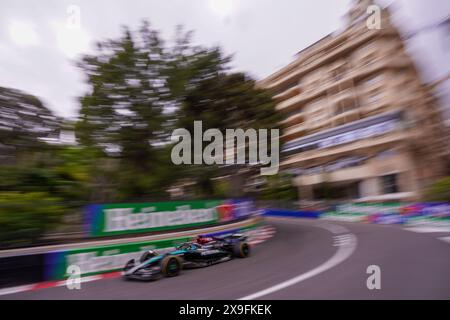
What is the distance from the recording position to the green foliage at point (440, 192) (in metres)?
16.1

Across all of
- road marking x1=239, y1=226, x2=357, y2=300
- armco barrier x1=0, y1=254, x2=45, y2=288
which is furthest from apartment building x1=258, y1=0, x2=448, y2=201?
armco barrier x1=0, y1=254, x2=45, y2=288

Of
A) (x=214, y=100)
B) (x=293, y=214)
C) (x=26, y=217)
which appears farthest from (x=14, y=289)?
(x=293, y=214)

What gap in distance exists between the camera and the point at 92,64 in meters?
12.2

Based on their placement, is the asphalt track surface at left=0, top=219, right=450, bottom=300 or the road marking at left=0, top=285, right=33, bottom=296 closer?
the asphalt track surface at left=0, top=219, right=450, bottom=300

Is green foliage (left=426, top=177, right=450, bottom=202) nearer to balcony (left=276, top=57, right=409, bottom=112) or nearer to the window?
balcony (left=276, top=57, right=409, bottom=112)

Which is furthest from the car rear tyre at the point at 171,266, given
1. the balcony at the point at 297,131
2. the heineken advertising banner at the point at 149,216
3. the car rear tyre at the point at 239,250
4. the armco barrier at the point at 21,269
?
the balcony at the point at 297,131

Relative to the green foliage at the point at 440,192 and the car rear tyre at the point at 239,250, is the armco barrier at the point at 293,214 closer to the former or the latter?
the green foliage at the point at 440,192

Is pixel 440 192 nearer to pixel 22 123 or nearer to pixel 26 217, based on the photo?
pixel 26 217

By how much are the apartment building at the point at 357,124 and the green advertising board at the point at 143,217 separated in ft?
29.3

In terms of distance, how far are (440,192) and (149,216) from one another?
1537cm

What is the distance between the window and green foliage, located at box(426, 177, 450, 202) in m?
9.43

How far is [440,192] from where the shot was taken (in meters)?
16.6

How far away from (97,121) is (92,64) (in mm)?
2409

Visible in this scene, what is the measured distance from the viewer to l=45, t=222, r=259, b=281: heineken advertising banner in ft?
23.2
